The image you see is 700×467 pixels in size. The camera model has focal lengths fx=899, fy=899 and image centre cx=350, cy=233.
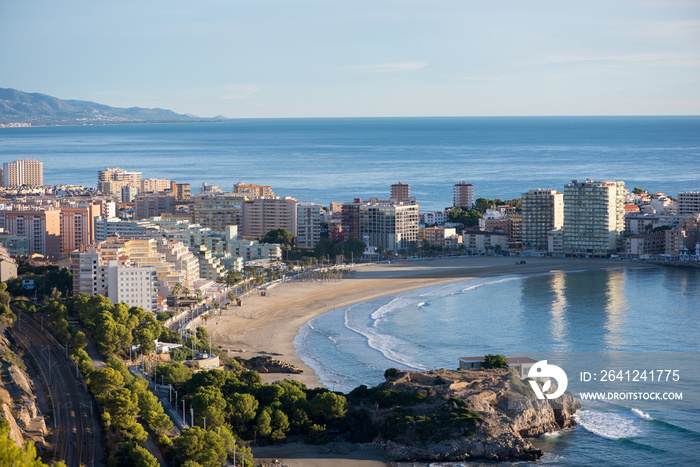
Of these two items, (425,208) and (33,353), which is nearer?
(33,353)

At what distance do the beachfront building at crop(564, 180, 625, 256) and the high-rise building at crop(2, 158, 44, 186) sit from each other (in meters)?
51.3

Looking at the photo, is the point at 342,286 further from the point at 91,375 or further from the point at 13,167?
the point at 13,167

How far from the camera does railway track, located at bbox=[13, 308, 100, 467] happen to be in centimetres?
1716

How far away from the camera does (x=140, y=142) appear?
177000 mm

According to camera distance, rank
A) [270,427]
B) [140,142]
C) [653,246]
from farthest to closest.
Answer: [140,142] → [653,246] → [270,427]

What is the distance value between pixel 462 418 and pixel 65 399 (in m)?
8.78

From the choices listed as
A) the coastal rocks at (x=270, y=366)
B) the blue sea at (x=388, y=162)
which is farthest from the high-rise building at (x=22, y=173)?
the coastal rocks at (x=270, y=366)

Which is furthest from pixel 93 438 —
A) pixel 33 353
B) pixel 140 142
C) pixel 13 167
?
pixel 140 142

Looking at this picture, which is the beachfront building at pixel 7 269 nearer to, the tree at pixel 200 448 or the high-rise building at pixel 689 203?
the tree at pixel 200 448

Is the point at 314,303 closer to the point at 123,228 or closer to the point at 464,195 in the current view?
the point at 123,228

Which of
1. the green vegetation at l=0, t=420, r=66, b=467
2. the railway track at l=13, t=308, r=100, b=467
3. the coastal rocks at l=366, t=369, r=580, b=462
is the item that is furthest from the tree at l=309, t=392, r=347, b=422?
the green vegetation at l=0, t=420, r=66, b=467

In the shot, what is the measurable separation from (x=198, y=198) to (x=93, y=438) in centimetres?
3959

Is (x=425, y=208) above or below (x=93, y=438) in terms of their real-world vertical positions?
above

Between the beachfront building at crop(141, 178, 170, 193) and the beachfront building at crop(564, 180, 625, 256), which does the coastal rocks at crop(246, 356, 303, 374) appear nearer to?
the beachfront building at crop(564, 180, 625, 256)
